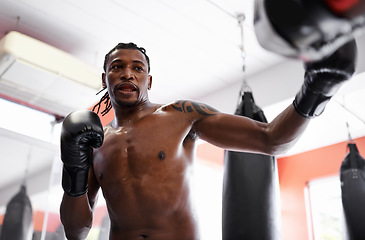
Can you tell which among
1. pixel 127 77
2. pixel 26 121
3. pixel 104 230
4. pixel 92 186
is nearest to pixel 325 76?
pixel 127 77

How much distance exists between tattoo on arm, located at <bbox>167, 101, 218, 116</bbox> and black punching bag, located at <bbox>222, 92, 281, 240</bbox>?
1.22 metres

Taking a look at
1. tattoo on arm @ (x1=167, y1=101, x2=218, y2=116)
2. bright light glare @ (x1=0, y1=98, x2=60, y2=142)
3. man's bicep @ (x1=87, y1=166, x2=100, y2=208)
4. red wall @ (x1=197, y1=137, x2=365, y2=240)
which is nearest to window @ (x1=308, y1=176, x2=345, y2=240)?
red wall @ (x1=197, y1=137, x2=365, y2=240)

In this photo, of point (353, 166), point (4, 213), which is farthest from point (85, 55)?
point (353, 166)

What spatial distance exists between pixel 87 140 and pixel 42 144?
2.58 meters

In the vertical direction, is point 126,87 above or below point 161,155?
above

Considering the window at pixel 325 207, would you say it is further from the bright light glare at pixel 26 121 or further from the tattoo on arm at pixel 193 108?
the tattoo on arm at pixel 193 108

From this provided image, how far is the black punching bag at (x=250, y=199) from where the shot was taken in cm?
242

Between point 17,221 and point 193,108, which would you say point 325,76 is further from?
point 17,221

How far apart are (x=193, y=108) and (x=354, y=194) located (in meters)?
2.82

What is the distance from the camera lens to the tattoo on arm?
1.41 metres

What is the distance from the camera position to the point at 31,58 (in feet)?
9.50

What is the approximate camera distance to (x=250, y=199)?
8.16 ft

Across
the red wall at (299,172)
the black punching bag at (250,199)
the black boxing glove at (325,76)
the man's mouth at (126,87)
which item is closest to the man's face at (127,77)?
the man's mouth at (126,87)

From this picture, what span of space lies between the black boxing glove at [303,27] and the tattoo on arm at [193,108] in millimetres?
601
